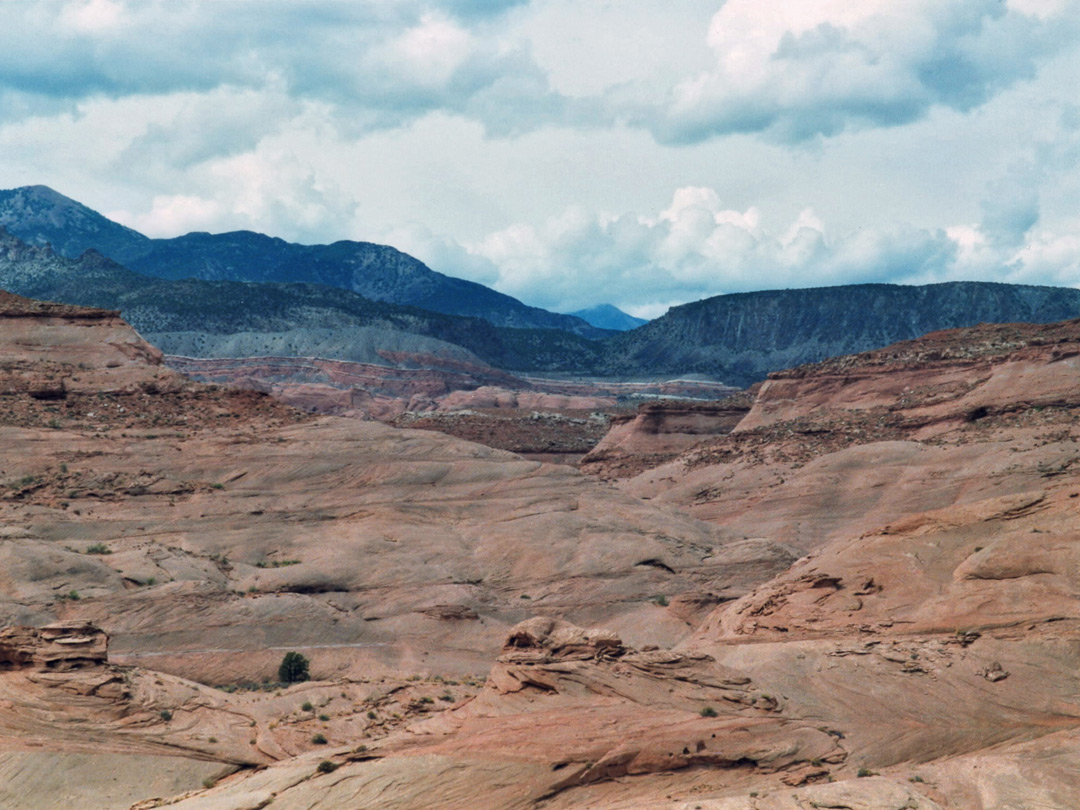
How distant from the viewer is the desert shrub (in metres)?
35.2

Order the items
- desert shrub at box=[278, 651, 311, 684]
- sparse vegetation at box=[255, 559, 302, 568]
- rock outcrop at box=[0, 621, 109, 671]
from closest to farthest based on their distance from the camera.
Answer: rock outcrop at box=[0, 621, 109, 671] < desert shrub at box=[278, 651, 311, 684] < sparse vegetation at box=[255, 559, 302, 568]

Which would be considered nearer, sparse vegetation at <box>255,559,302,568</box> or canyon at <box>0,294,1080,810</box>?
canyon at <box>0,294,1080,810</box>

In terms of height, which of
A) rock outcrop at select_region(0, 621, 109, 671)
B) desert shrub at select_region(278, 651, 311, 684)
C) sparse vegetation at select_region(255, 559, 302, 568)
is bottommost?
desert shrub at select_region(278, 651, 311, 684)

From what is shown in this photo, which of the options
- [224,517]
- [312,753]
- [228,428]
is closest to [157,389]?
[228,428]

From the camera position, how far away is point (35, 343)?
56094 millimetres

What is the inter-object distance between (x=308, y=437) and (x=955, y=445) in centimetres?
3499

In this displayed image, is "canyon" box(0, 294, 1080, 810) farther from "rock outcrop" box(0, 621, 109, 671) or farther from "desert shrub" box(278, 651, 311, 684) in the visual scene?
"desert shrub" box(278, 651, 311, 684)

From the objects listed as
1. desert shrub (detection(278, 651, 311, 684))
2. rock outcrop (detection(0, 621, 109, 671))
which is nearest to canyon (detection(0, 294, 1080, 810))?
rock outcrop (detection(0, 621, 109, 671))

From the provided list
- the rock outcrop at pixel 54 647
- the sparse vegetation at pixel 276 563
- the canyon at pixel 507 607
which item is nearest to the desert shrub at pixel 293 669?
the canyon at pixel 507 607

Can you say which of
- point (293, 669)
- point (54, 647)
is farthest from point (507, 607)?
point (54, 647)

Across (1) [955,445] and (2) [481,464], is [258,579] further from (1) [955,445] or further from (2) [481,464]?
(1) [955,445]

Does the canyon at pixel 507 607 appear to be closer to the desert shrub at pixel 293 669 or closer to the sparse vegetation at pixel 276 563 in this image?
the sparse vegetation at pixel 276 563

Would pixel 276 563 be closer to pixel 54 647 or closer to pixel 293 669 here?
pixel 293 669

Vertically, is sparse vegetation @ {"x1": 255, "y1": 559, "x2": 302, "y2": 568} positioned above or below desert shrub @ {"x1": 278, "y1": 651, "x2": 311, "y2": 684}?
above
